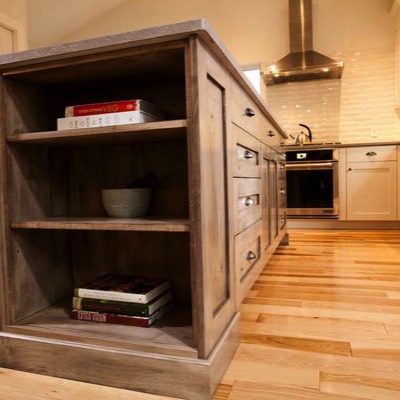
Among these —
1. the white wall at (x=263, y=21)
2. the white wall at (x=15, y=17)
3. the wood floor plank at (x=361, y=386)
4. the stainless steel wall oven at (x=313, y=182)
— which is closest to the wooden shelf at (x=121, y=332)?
the wood floor plank at (x=361, y=386)

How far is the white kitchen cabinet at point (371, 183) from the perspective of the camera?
376 centimetres

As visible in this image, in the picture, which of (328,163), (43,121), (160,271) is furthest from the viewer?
(328,163)

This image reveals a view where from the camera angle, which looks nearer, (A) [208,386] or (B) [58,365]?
(A) [208,386]

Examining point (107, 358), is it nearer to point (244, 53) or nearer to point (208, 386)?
point (208, 386)

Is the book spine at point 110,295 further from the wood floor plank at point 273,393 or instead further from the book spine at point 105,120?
the book spine at point 105,120

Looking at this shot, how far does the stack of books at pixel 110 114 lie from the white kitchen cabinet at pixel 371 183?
3.22 m

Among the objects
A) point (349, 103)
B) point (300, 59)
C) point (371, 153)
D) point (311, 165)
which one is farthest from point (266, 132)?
point (349, 103)

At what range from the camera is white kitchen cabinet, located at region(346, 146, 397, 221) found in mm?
3762

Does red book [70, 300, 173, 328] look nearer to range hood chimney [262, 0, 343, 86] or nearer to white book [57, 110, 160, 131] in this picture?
white book [57, 110, 160, 131]

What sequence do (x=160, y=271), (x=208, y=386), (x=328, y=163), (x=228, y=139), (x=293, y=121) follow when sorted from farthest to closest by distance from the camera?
1. (x=293, y=121)
2. (x=328, y=163)
3. (x=160, y=271)
4. (x=228, y=139)
5. (x=208, y=386)

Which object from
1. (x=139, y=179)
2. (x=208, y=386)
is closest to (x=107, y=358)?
(x=208, y=386)

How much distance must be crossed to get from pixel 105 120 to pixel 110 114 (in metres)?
0.02

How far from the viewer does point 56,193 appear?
1.35m

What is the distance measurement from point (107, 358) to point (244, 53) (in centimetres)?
445
